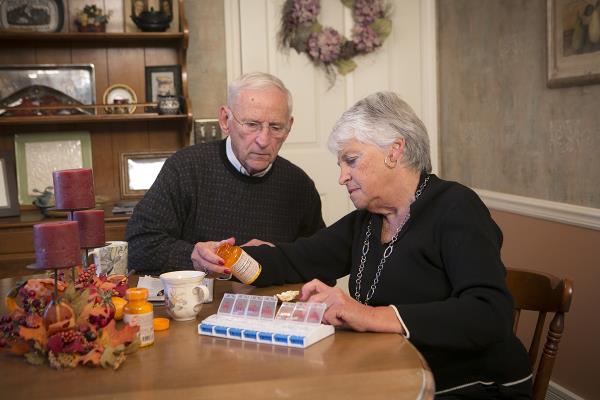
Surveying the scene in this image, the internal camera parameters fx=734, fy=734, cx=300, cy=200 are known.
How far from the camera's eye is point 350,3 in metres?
4.21

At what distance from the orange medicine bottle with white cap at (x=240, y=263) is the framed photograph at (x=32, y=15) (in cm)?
233

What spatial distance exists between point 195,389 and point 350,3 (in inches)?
131

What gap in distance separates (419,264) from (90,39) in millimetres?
2670

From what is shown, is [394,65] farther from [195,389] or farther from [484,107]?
[195,389]

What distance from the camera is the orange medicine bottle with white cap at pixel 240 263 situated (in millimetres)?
1954

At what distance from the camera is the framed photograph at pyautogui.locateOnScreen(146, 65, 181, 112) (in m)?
4.00

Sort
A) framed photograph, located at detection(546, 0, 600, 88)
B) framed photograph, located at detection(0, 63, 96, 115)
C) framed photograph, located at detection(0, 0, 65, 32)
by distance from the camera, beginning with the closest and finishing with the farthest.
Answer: framed photograph, located at detection(546, 0, 600, 88) → framed photograph, located at detection(0, 0, 65, 32) → framed photograph, located at detection(0, 63, 96, 115)

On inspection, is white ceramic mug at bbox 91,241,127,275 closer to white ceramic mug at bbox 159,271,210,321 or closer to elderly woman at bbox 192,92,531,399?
elderly woman at bbox 192,92,531,399

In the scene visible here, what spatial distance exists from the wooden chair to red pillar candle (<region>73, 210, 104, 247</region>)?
3.55 ft

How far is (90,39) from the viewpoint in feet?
12.6

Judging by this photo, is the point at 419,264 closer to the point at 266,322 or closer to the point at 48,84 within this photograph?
the point at 266,322

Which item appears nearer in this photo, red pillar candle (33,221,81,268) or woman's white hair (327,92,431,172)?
red pillar candle (33,221,81,268)

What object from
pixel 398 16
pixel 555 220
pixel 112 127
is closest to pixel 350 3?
pixel 398 16

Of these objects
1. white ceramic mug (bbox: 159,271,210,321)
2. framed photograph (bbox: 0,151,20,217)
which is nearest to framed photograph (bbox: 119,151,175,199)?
framed photograph (bbox: 0,151,20,217)
